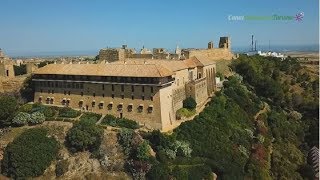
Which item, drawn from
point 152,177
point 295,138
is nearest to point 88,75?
point 152,177

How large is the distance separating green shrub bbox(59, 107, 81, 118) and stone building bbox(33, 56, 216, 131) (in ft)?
5.27

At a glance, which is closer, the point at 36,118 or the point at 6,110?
the point at 6,110

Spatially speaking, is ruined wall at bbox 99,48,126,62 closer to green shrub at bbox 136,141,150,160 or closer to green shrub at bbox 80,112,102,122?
green shrub at bbox 80,112,102,122

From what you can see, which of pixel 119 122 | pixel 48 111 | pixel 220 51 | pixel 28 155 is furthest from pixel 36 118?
pixel 220 51

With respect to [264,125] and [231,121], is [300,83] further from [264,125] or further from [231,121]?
[231,121]

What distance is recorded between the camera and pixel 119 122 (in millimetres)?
51219

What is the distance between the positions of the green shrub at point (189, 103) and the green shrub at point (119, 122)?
9734 mm

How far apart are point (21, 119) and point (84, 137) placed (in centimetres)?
931

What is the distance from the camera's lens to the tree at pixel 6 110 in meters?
50.2

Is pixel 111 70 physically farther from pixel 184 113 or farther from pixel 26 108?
pixel 26 108

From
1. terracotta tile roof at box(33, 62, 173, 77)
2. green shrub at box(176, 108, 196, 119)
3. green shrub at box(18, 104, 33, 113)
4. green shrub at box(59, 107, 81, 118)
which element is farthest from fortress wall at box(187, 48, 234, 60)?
green shrub at box(18, 104, 33, 113)

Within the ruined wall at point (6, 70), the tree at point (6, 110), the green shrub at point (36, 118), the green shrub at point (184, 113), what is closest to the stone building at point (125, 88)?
the green shrub at point (184, 113)

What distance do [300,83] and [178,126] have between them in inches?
1793

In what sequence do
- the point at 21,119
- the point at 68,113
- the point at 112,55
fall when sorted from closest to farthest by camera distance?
the point at 21,119 → the point at 68,113 → the point at 112,55
